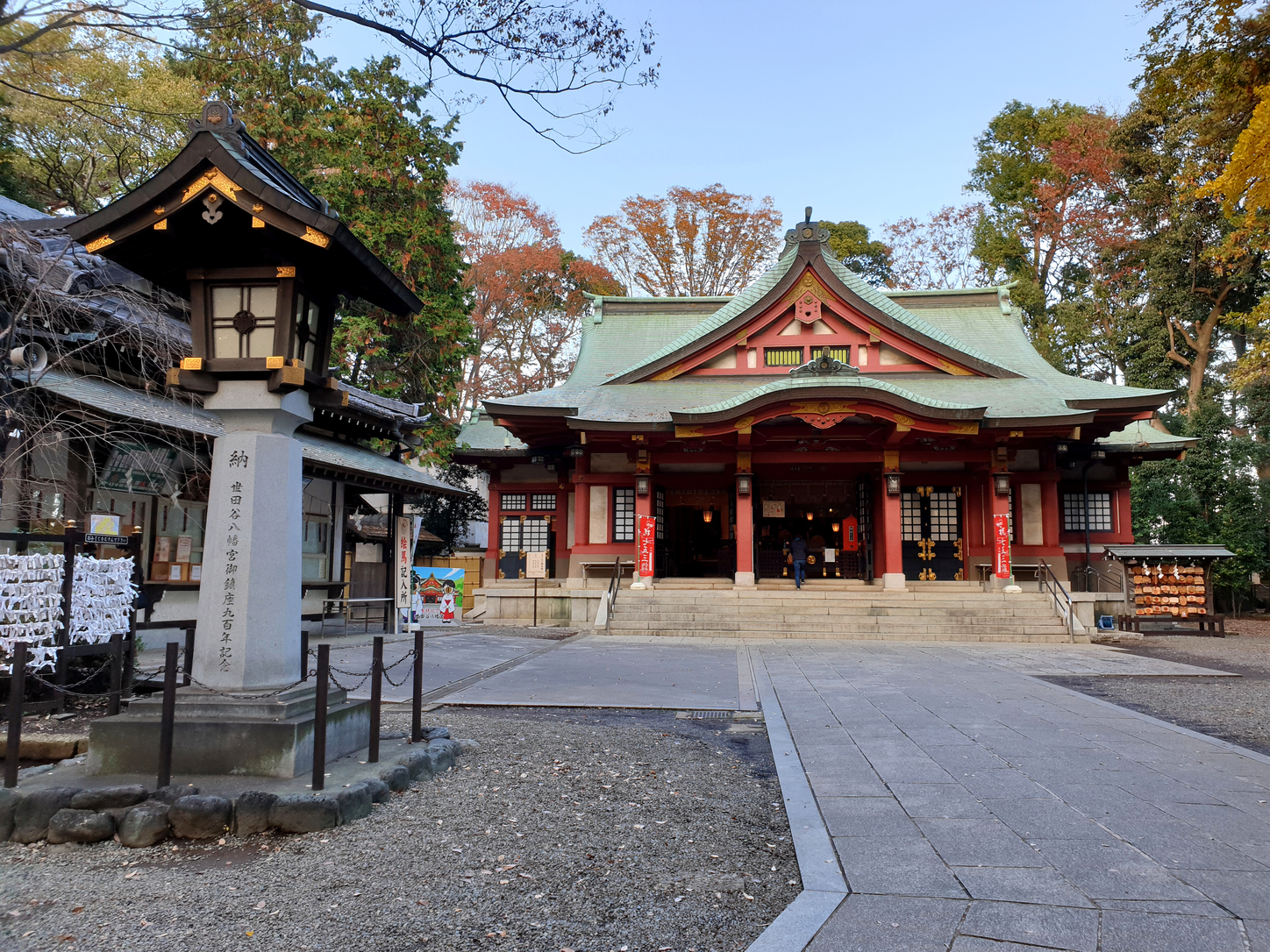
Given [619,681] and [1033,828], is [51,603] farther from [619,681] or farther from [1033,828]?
[1033,828]

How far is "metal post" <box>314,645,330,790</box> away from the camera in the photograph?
Result: 4578 millimetres

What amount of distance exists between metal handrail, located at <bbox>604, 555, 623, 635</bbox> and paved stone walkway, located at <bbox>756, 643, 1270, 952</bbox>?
877cm

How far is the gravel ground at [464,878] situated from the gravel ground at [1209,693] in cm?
502

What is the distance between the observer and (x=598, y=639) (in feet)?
49.6

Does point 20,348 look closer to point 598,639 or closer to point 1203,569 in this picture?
point 598,639

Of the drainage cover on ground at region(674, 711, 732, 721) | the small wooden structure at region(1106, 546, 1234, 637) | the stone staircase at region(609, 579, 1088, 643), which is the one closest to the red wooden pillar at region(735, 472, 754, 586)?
the stone staircase at region(609, 579, 1088, 643)

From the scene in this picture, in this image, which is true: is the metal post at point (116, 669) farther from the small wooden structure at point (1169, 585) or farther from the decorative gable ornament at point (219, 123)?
the small wooden structure at point (1169, 585)

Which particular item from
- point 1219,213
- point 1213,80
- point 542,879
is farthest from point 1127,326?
point 542,879

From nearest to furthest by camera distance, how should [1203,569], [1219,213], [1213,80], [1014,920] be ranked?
[1014,920]
[1213,80]
[1203,569]
[1219,213]

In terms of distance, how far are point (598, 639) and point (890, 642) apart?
222 inches

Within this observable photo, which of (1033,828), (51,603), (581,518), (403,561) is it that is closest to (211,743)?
(51,603)

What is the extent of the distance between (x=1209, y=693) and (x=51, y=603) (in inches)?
493

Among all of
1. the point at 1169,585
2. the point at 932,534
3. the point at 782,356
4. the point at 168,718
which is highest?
the point at 782,356

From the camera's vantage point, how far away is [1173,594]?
17.9 meters
